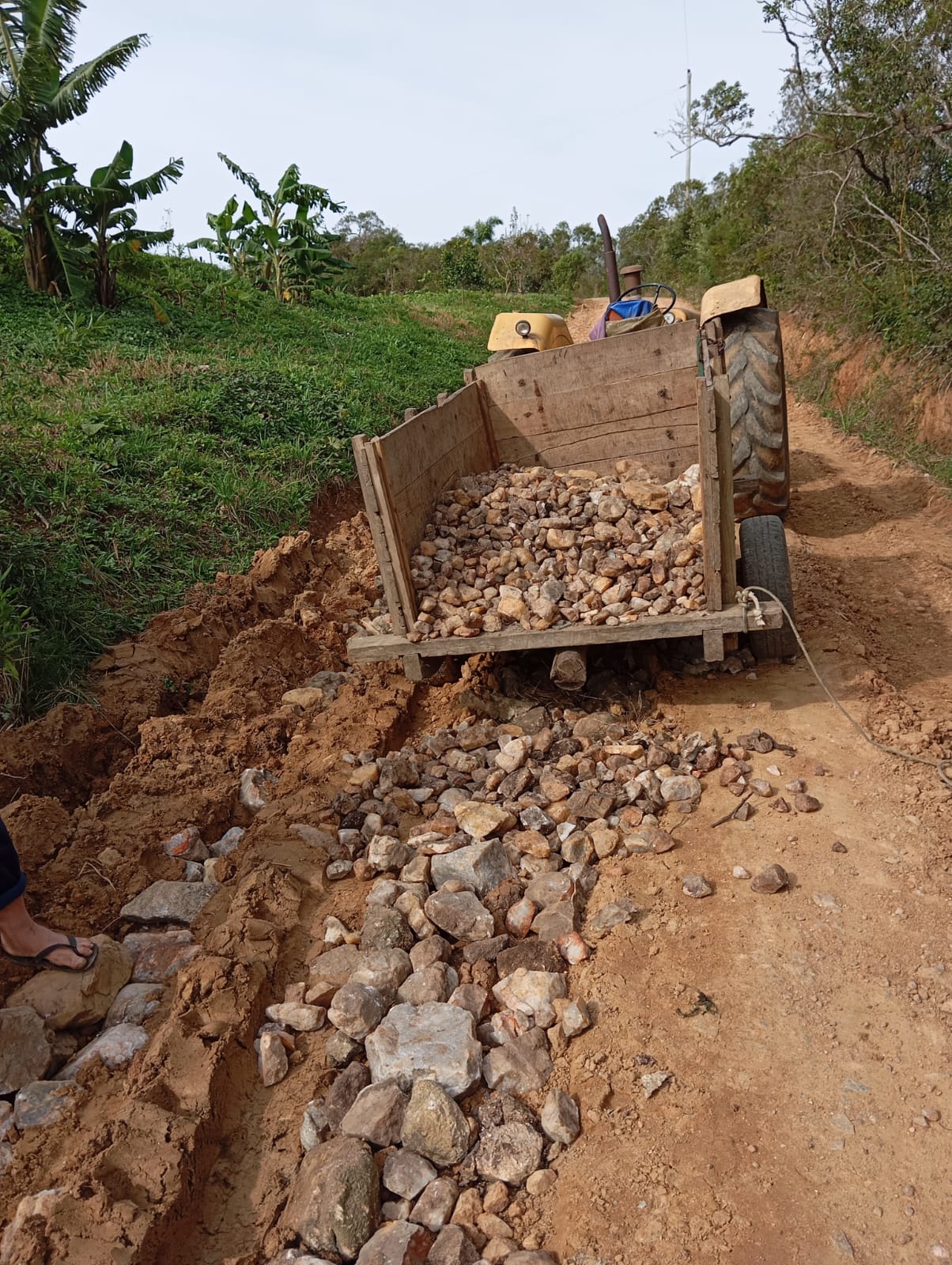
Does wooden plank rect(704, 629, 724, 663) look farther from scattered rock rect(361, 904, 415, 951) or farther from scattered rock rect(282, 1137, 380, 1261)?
scattered rock rect(282, 1137, 380, 1261)

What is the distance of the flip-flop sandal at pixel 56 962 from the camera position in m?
2.51

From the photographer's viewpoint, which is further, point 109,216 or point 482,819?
point 109,216

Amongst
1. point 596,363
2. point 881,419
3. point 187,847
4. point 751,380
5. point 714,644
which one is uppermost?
point 596,363

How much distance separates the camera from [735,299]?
5.31 metres

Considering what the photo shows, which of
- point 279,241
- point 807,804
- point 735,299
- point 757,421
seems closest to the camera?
point 807,804

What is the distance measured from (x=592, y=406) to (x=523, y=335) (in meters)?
1.74

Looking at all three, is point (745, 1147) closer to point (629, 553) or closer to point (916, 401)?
point (629, 553)

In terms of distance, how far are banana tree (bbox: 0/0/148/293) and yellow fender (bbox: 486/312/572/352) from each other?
688 centimetres

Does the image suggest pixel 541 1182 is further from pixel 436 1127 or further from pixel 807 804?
pixel 807 804

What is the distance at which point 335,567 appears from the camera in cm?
563

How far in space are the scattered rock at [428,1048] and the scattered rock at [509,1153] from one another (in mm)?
145

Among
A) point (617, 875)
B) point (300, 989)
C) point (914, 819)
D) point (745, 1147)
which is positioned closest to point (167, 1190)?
point (300, 989)

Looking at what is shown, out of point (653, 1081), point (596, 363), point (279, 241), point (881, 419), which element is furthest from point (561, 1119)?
point (279, 241)

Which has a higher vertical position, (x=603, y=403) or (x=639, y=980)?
(x=603, y=403)
